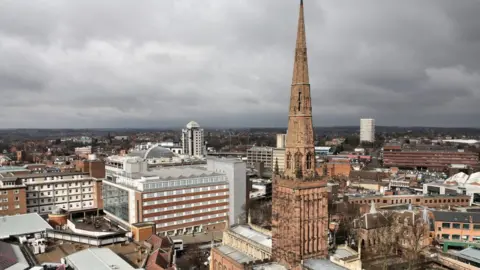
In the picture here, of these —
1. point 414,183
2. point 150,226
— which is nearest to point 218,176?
point 150,226

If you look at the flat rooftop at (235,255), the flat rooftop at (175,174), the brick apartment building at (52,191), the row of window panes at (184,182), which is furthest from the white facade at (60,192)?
the flat rooftop at (235,255)

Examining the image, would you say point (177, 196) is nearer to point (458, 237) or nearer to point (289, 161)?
point (289, 161)

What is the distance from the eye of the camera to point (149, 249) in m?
56.6

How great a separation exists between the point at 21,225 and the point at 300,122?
49.7m

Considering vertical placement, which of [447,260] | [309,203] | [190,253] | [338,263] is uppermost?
[309,203]

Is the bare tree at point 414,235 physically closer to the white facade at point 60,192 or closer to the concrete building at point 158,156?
the concrete building at point 158,156

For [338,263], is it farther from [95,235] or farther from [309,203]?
[95,235]

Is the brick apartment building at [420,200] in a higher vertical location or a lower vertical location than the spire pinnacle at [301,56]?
lower

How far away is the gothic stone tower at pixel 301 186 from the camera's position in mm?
43812

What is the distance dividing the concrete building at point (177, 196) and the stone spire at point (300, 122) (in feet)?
178

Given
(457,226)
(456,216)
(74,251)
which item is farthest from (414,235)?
(74,251)

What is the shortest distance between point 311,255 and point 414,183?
375 ft

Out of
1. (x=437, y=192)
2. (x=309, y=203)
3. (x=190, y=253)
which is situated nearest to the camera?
(x=309, y=203)

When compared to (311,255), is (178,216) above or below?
below
